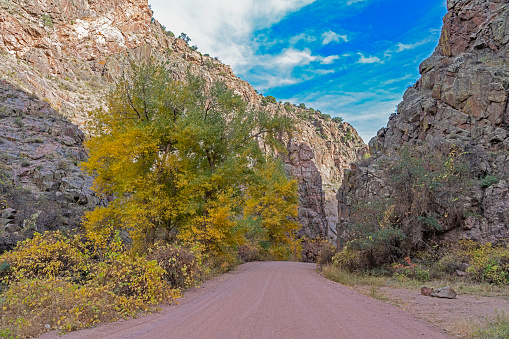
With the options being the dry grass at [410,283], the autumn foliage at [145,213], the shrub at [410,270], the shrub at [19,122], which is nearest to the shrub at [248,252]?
the autumn foliage at [145,213]

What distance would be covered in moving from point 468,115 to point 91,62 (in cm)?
5315

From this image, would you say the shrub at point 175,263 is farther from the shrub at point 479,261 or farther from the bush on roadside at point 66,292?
the shrub at point 479,261

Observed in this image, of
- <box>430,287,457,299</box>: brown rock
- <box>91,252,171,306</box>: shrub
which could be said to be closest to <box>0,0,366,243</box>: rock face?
<box>91,252,171,306</box>: shrub

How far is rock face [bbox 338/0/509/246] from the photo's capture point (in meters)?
13.6

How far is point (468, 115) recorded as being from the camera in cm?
1797

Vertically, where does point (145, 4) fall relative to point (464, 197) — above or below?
above

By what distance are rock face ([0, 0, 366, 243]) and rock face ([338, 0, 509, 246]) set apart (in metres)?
8.88

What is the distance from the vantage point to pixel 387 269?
1393 cm

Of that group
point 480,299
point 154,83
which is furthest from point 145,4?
point 480,299

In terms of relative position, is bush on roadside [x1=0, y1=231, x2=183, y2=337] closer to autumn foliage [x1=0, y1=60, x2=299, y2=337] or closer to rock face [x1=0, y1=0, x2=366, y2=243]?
autumn foliage [x1=0, y1=60, x2=299, y2=337]

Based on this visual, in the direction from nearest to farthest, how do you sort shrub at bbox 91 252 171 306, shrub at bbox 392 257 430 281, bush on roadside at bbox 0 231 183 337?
bush on roadside at bbox 0 231 183 337 < shrub at bbox 91 252 171 306 < shrub at bbox 392 257 430 281

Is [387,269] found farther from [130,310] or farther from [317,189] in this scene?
[317,189]

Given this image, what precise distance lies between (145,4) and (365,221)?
6744cm

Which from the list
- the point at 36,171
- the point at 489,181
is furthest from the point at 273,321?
the point at 36,171
